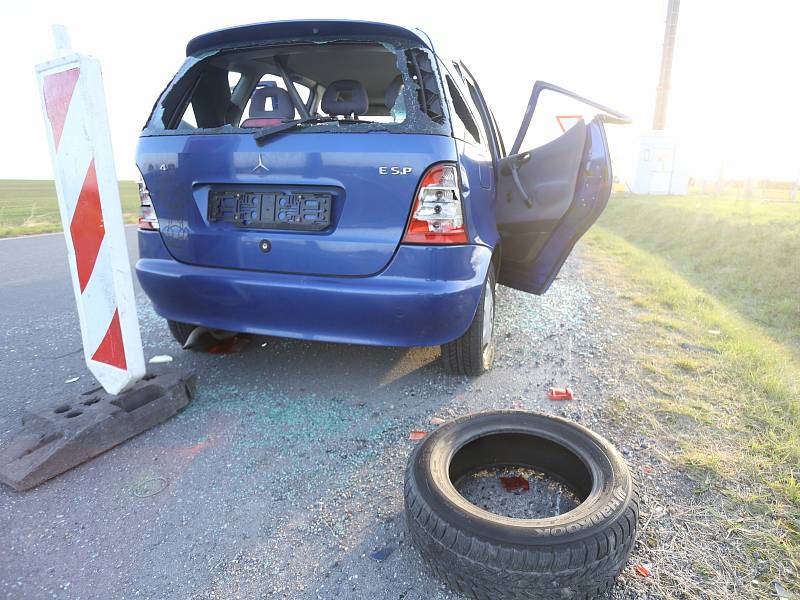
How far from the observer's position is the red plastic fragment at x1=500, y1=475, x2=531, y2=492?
209 centimetres

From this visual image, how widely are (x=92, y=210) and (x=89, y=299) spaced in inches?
17.7

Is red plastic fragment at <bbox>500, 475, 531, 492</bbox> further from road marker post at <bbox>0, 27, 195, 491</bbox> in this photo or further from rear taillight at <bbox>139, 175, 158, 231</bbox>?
rear taillight at <bbox>139, 175, 158, 231</bbox>

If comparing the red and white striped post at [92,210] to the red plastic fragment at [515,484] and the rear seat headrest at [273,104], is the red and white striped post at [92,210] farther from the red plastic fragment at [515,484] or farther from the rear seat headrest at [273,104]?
the red plastic fragment at [515,484]

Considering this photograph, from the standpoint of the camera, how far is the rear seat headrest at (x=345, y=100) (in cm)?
282

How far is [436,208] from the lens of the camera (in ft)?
7.59

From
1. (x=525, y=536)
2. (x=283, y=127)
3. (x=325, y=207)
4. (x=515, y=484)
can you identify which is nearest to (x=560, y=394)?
(x=515, y=484)

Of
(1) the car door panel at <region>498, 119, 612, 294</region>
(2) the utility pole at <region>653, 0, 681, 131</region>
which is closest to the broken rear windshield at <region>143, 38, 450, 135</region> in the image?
(1) the car door panel at <region>498, 119, 612, 294</region>

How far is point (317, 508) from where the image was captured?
197cm

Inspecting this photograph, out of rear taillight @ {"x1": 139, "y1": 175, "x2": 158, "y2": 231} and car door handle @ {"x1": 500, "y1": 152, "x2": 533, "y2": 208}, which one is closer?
rear taillight @ {"x1": 139, "y1": 175, "x2": 158, "y2": 231}

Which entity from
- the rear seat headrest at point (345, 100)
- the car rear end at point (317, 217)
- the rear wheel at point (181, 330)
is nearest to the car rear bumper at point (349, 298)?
the car rear end at point (317, 217)

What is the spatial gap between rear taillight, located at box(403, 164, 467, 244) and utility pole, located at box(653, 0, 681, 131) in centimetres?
Answer: 3323

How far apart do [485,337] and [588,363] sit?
0.81 metres

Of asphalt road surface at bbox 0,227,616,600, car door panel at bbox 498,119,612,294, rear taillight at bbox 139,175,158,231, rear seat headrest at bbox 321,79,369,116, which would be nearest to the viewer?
asphalt road surface at bbox 0,227,616,600

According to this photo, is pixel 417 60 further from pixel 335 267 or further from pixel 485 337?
pixel 485 337
